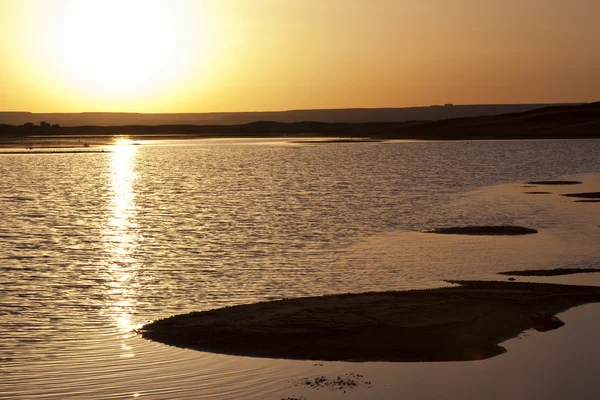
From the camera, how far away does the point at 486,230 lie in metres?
→ 34.4

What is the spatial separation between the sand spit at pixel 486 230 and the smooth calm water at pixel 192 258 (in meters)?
0.90

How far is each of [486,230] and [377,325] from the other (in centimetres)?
1740

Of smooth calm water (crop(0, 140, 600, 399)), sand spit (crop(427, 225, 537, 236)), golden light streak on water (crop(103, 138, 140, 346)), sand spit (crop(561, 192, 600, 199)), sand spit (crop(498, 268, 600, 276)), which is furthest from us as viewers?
sand spit (crop(561, 192, 600, 199))

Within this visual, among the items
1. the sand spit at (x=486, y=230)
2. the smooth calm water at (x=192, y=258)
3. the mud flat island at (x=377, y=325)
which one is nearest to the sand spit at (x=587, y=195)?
the smooth calm water at (x=192, y=258)

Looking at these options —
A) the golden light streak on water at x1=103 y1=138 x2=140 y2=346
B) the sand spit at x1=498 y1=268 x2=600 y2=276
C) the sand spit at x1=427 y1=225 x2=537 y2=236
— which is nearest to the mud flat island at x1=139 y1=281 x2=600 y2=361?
the golden light streak on water at x1=103 y1=138 x2=140 y2=346

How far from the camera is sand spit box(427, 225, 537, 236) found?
33719 millimetres

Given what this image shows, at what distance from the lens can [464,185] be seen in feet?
207

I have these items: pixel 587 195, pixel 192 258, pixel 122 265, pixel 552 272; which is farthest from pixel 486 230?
pixel 587 195

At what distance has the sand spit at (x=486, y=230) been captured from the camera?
33.7 m

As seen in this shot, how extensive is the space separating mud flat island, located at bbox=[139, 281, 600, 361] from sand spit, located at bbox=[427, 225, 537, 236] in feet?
39.8

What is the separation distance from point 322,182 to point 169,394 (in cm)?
5456

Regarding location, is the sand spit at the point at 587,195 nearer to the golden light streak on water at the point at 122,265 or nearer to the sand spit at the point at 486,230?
the sand spit at the point at 486,230

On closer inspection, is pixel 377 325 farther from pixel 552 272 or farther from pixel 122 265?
pixel 122 265

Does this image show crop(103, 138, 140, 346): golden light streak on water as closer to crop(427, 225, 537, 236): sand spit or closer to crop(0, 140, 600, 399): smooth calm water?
crop(0, 140, 600, 399): smooth calm water
